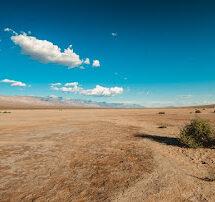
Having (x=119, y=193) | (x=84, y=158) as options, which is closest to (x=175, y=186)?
(x=119, y=193)

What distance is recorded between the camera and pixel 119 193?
17.0ft

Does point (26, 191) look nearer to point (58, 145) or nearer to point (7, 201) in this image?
point (7, 201)

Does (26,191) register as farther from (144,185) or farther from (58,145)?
(58,145)

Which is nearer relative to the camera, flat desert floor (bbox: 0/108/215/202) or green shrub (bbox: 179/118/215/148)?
flat desert floor (bbox: 0/108/215/202)

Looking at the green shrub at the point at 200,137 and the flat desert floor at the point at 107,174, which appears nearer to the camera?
the flat desert floor at the point at 107,174

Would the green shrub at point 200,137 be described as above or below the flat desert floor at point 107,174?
above

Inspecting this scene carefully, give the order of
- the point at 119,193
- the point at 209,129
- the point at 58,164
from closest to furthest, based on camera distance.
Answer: the point at 119,193
the point at 58,164
the point at 209,129

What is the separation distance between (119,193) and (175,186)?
6.77ft

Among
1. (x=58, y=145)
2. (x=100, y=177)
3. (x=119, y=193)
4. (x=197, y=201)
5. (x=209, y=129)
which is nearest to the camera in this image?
(x=197, y=201)

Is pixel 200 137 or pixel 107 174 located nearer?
pixel 107 174

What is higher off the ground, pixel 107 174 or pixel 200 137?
pixel 200 137

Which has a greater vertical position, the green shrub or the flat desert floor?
Result: the green shrub

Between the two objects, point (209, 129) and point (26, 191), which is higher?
point (209, 129)

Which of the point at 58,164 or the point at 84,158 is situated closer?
the point at 58,164
